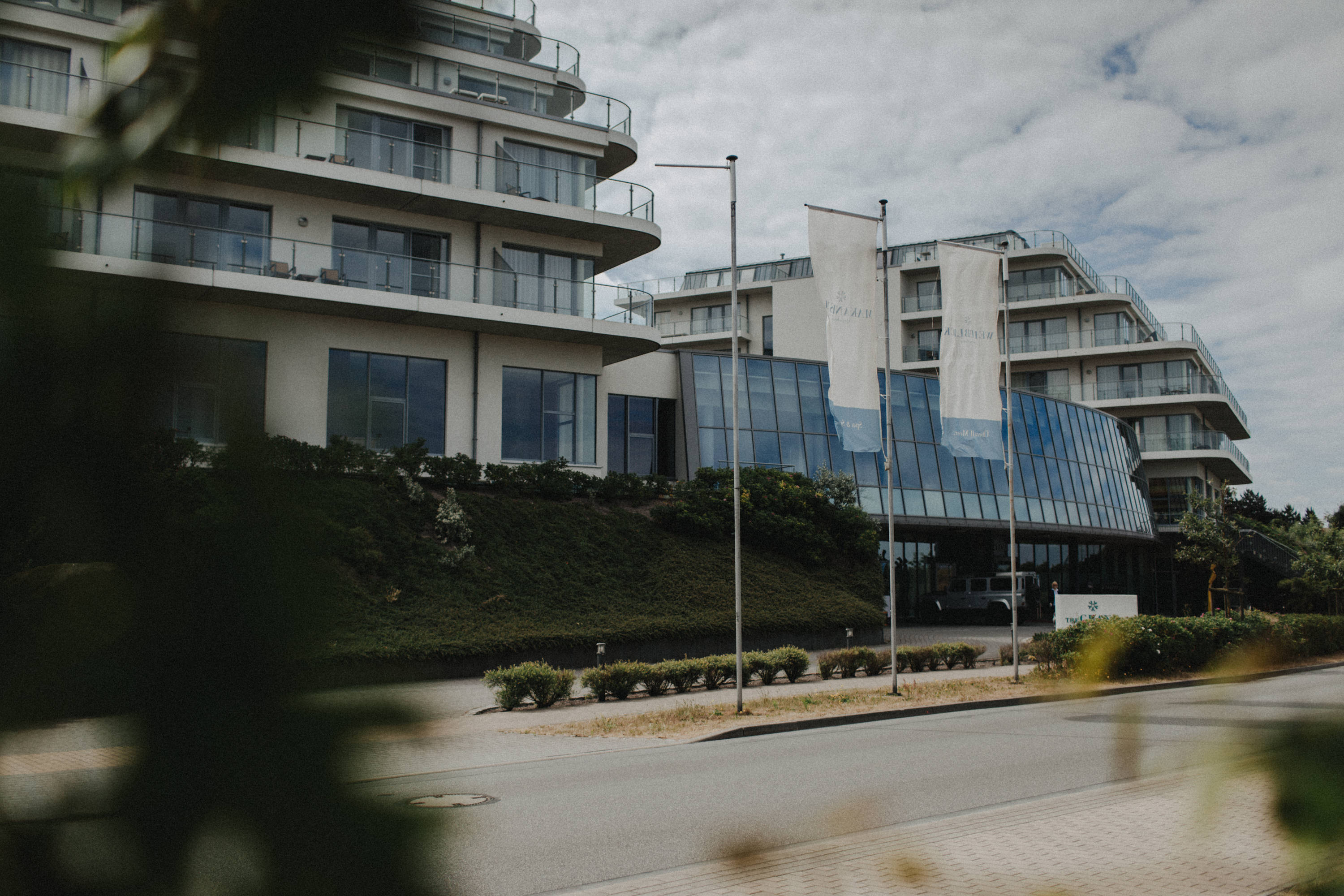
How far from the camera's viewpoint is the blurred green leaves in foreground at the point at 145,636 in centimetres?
57

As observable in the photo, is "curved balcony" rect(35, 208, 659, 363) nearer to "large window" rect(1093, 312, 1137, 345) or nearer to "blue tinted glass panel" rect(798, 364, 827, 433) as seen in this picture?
"blue tinted glass panel" rect(798, 364, 827, 433)

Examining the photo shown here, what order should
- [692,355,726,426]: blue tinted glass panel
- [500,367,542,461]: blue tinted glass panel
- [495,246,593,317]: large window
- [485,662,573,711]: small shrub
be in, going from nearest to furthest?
[485,662,573,711]: small shrub
[495,246,593,317]: large window
[500,367,542,461]: blue tinted glass panel
[692,355,726,426]: blue tinted glass panel

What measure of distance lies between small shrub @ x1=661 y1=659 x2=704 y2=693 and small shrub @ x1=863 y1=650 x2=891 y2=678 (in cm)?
444

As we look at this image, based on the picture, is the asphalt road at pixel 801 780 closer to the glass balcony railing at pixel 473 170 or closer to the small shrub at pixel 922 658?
the small shrub at pixel 922 658

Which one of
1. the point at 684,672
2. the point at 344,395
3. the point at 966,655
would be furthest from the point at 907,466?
the point at 344,395

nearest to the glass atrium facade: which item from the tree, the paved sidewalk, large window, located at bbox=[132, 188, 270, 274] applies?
the tree

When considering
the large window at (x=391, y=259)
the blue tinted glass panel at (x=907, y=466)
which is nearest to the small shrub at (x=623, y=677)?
the large window at (x=391, y=259)

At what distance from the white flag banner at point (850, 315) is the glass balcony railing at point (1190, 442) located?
44.7 metres

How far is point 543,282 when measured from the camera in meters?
29.0

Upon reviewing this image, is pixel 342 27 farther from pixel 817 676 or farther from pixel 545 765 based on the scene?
pixel 817 676

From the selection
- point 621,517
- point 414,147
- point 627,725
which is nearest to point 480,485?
point 621,517

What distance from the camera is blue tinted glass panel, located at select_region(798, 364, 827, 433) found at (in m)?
36.5

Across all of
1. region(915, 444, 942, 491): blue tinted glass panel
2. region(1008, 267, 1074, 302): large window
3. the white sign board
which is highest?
region(1008, 267, 1074, 302): large window

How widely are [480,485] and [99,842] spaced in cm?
2610
